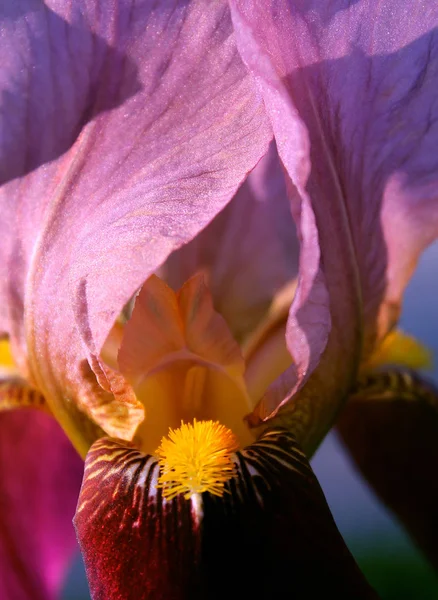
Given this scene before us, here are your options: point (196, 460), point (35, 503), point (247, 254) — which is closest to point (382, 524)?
point (35, 503)

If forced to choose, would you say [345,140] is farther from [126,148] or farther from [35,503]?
[35,503]

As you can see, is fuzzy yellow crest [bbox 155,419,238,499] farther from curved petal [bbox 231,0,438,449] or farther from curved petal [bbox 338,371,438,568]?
curved petal [bbox 338,371,438,568]

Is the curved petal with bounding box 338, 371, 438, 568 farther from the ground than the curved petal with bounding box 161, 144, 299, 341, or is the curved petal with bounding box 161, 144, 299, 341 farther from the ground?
the curved petal with bounding box 161, 144, 299, 341

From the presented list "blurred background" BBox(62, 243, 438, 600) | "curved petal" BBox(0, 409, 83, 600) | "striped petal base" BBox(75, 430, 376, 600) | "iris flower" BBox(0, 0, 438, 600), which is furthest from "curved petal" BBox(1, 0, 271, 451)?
"blurred background" BBox(62, 243, 438, 600)

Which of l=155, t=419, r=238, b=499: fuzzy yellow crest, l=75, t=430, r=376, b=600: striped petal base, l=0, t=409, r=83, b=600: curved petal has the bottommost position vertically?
l=75, t=430, r=376, b=600: striped petal base

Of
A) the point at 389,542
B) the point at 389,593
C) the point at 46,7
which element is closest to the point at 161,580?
the point at 46,7

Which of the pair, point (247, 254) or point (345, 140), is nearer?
point (345, 140)

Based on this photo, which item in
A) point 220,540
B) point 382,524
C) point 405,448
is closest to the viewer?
point 220,540
